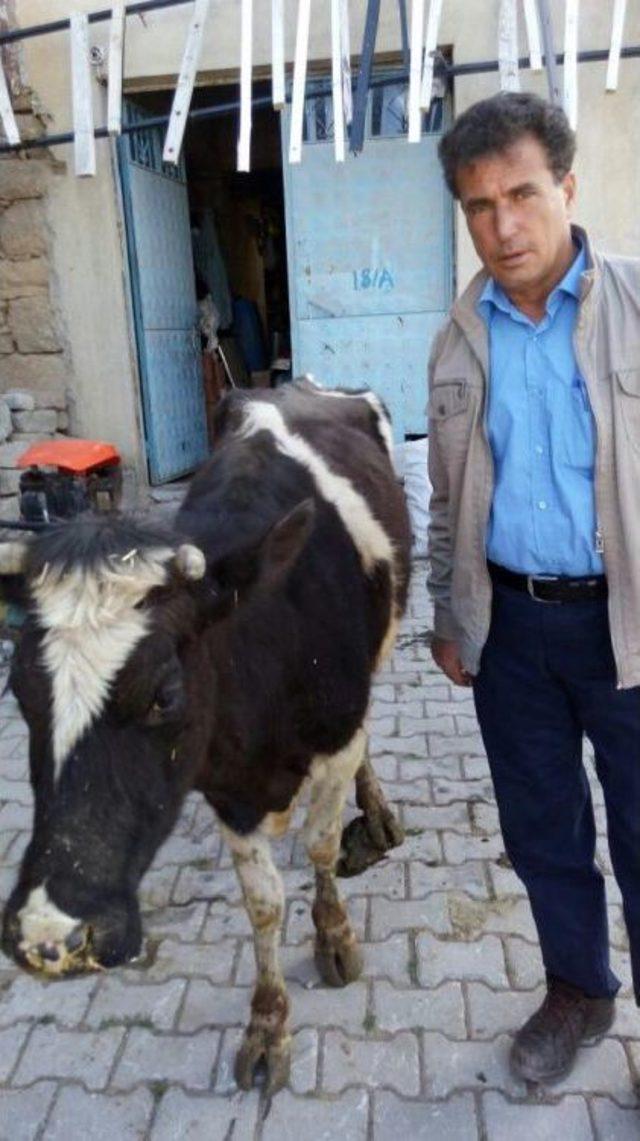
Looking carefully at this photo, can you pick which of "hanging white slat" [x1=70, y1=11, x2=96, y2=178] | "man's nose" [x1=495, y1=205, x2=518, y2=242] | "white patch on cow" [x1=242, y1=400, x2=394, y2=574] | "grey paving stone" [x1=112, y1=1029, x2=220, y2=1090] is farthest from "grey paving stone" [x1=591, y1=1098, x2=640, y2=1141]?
"hanging white slat" [x1=70, y1=11, x2=96, y2=178]

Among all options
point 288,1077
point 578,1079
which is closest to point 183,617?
point 288,1077

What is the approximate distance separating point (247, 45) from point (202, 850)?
4593mm

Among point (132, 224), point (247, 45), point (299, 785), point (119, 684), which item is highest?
point (247, 45)

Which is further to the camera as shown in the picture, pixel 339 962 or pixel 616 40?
pixel 616 40

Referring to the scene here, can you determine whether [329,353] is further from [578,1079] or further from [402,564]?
[578,1079]

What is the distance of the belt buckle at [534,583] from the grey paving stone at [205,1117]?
5.20ft

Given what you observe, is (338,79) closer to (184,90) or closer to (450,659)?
(184,90)

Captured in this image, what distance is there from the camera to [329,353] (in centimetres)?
705

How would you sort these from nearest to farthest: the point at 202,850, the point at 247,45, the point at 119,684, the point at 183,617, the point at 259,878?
the point at 119,684 < the point at 183,617 < the point at 259,878 < the point at 202,850 < the point at 247,45

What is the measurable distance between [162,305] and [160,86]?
5.20 feet

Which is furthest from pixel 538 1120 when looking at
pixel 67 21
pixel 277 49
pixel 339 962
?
pixel 67 21

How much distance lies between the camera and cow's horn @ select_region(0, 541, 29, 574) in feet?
6.48

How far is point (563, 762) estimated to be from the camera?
229cm

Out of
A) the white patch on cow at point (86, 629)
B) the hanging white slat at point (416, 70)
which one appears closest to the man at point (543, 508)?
the white patch on cow at point (86, 629)
